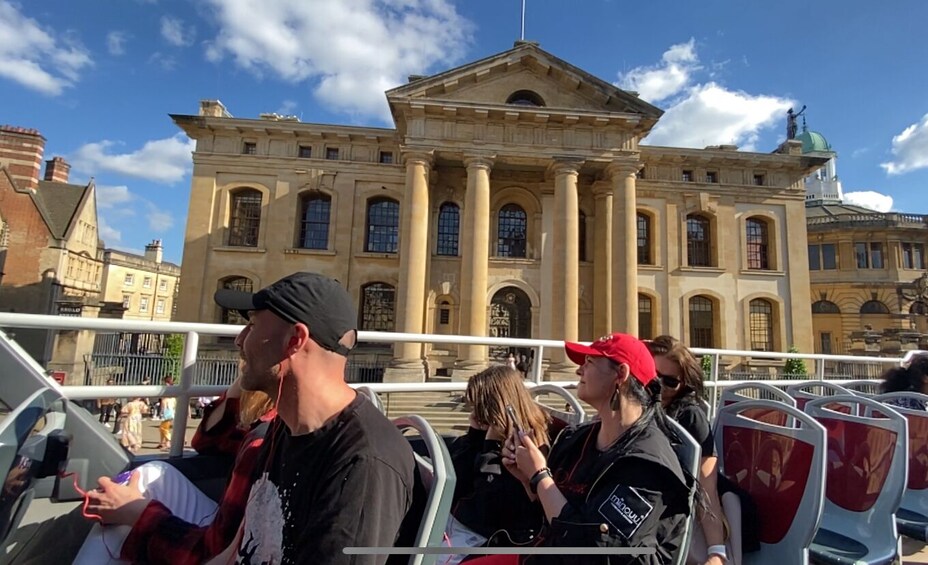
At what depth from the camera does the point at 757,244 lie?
82.8ft

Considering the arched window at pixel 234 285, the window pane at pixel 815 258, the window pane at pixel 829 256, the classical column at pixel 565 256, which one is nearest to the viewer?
the classical column at pixel 565 256

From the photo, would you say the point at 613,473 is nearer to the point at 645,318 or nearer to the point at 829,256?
the point at 645,318

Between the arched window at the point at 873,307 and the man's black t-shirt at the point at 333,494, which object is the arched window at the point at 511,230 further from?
the arched window at the point at 873,307

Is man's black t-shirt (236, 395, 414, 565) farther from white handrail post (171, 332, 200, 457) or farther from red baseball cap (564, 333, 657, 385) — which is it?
white handrail post (171, 332, 200, 457)

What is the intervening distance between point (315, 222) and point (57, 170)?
2390 cm

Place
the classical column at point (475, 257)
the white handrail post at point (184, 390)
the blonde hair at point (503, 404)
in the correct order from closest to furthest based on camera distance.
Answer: the blonde hair at point (503, 404), the white handrail post at point (184, 390), the classical column at point (475, 257)

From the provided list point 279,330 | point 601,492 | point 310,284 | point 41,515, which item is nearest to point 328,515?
point 279,330

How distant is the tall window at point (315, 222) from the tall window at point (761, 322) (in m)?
22.1

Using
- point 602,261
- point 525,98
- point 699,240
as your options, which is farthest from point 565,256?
point 699,240

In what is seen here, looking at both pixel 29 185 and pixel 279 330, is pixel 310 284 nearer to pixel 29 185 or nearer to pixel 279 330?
pixel 279 330

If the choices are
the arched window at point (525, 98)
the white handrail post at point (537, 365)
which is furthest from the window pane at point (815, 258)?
the white handrail post at point (537, 365)

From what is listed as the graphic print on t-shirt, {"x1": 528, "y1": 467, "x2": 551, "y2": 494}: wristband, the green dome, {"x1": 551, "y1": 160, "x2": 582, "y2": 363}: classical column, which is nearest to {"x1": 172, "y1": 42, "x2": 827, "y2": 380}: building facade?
{"x1": 551, "y1": 160, "x2": 582, "y2": 363}: classical column

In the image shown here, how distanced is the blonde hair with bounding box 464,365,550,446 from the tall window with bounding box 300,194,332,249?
22.3 meters

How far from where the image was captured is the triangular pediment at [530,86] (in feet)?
66.9
